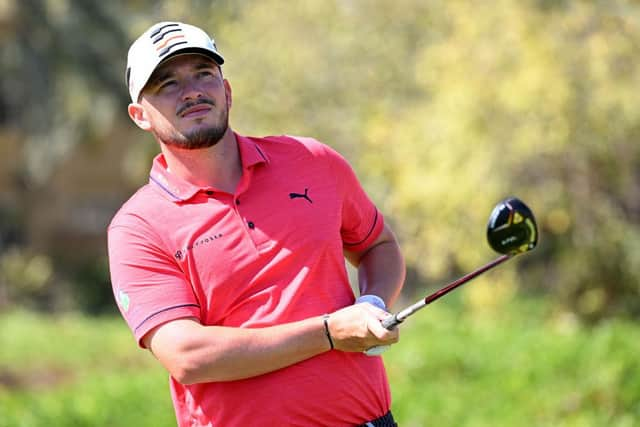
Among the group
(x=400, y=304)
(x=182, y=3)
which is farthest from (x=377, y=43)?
(x=400, y=304)

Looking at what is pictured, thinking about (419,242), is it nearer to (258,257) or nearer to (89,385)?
(89,385)

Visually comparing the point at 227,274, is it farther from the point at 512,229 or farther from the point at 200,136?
the point at 512,229

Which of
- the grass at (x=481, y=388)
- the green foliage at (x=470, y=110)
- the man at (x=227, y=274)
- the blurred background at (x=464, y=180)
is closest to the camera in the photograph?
the man at (x=227, y=274)

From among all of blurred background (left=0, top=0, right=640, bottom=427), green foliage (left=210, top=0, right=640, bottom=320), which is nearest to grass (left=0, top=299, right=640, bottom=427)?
blurred background (left=0, top=0, right=640, bottom=427)

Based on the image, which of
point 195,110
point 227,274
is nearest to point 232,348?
point 227,274

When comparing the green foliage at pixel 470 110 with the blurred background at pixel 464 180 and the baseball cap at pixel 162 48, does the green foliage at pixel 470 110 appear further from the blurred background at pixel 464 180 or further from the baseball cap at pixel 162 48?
the baseball cap at pixel 162 48

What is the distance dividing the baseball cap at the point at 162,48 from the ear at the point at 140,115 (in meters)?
0.04

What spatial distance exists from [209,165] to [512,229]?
0.87 metres

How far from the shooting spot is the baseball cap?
10.7ft

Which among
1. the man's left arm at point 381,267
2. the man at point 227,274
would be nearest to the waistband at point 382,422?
the man at point 227,274

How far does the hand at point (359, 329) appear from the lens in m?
3.02

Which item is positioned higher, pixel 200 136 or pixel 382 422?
pixel 200 136

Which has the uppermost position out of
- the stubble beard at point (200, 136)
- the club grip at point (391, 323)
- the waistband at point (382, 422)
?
the stubble beard at point (200, 136)

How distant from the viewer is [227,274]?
10.5 ft
